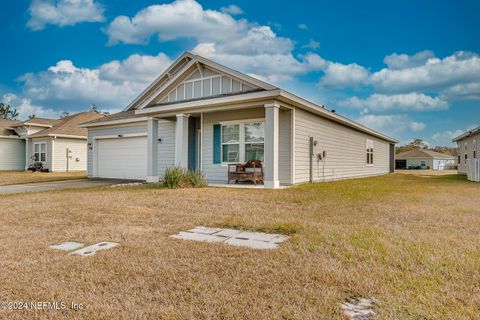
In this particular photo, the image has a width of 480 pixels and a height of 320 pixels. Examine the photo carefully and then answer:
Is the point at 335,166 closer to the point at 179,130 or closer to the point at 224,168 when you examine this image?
the point at 224,168

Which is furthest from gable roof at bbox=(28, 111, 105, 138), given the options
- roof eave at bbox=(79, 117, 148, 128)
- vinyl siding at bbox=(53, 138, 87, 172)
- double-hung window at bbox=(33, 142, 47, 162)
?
roof eave at bbox=(79, 117, 148, 128)

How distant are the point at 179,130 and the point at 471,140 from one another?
22.8 m

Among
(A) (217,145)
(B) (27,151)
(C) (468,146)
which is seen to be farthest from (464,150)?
(B) (27,151)

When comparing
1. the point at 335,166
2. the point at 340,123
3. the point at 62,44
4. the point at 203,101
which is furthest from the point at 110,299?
the point at 62,44

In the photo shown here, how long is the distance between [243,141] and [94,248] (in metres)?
8.16

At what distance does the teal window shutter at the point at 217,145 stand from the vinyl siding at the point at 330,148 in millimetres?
2941

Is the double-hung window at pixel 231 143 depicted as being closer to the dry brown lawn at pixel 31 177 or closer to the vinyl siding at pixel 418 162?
the dry brown lawn at pixel 31 177

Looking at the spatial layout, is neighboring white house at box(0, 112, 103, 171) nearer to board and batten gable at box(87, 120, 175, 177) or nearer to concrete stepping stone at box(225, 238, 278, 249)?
board and batten gable at box(87, 120, 175, 177)

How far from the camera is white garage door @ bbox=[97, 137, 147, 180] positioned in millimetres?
14445

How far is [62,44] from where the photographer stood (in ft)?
58.9

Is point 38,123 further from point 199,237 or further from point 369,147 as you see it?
point 199,237

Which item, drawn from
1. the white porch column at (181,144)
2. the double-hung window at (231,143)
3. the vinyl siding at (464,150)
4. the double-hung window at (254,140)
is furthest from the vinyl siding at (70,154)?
the vinyl siding at (464,150)

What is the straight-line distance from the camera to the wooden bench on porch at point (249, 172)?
1054cm

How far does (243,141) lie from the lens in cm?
1130
